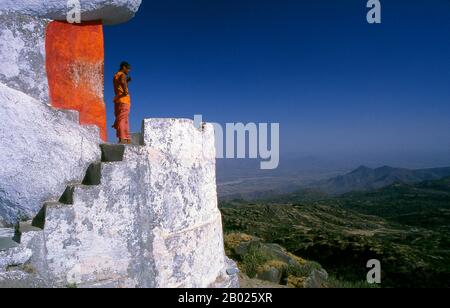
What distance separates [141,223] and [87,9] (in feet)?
11.6

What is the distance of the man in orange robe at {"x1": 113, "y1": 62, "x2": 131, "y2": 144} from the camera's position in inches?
272

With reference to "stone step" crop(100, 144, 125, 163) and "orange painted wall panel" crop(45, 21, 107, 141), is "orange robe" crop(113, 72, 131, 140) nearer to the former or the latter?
"orange painted wall panel" crop(45, 21, 107, 141)

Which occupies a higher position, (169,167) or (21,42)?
(21,42)

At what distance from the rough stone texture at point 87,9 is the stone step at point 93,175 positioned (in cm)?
249

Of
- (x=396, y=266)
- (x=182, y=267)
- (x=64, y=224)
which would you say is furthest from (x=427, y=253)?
(x=64, y=224)

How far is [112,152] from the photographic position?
6.05 metres

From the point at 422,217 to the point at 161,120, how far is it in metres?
43.0

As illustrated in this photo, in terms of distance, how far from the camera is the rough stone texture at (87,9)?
5.94 m

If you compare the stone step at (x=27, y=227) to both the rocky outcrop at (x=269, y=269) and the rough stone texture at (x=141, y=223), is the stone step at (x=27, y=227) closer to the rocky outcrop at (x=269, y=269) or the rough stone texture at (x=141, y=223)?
the rough stone texture at (x=141, y=223)

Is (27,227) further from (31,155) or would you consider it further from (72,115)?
(72,115)

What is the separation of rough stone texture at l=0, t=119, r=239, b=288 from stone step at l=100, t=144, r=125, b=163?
65 millimetres

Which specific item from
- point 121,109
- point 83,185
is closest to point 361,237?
point 121,109
